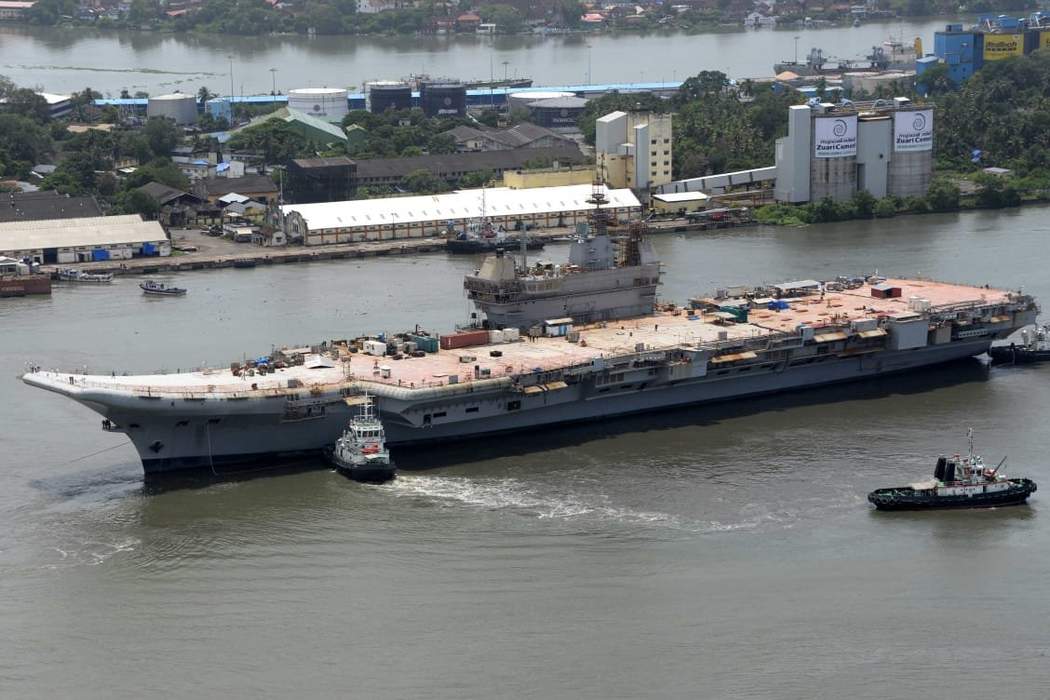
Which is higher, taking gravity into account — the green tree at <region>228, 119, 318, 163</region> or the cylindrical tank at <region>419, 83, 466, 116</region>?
the cylindrical tank at <region>419, 83, 466, 116</region>

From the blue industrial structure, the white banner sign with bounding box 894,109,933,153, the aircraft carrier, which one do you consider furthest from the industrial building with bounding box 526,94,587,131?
the aircraft carrier

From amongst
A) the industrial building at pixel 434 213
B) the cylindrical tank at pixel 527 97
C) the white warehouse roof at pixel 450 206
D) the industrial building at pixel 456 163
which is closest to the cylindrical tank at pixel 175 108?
the cylindrical tank at pixel 527 97

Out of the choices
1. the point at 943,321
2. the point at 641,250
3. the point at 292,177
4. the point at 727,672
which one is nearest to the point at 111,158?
the point at 292,177

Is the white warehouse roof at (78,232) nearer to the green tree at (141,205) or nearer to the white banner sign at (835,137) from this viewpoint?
the green tree at (141,205)

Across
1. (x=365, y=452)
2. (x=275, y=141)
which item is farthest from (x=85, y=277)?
(x=365, y=452)

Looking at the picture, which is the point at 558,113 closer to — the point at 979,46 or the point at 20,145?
the point at 979,46

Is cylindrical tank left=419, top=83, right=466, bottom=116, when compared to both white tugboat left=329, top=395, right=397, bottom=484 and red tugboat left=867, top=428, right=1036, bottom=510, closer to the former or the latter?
white tugboat left=329, top=395, right=397, bottom=484
